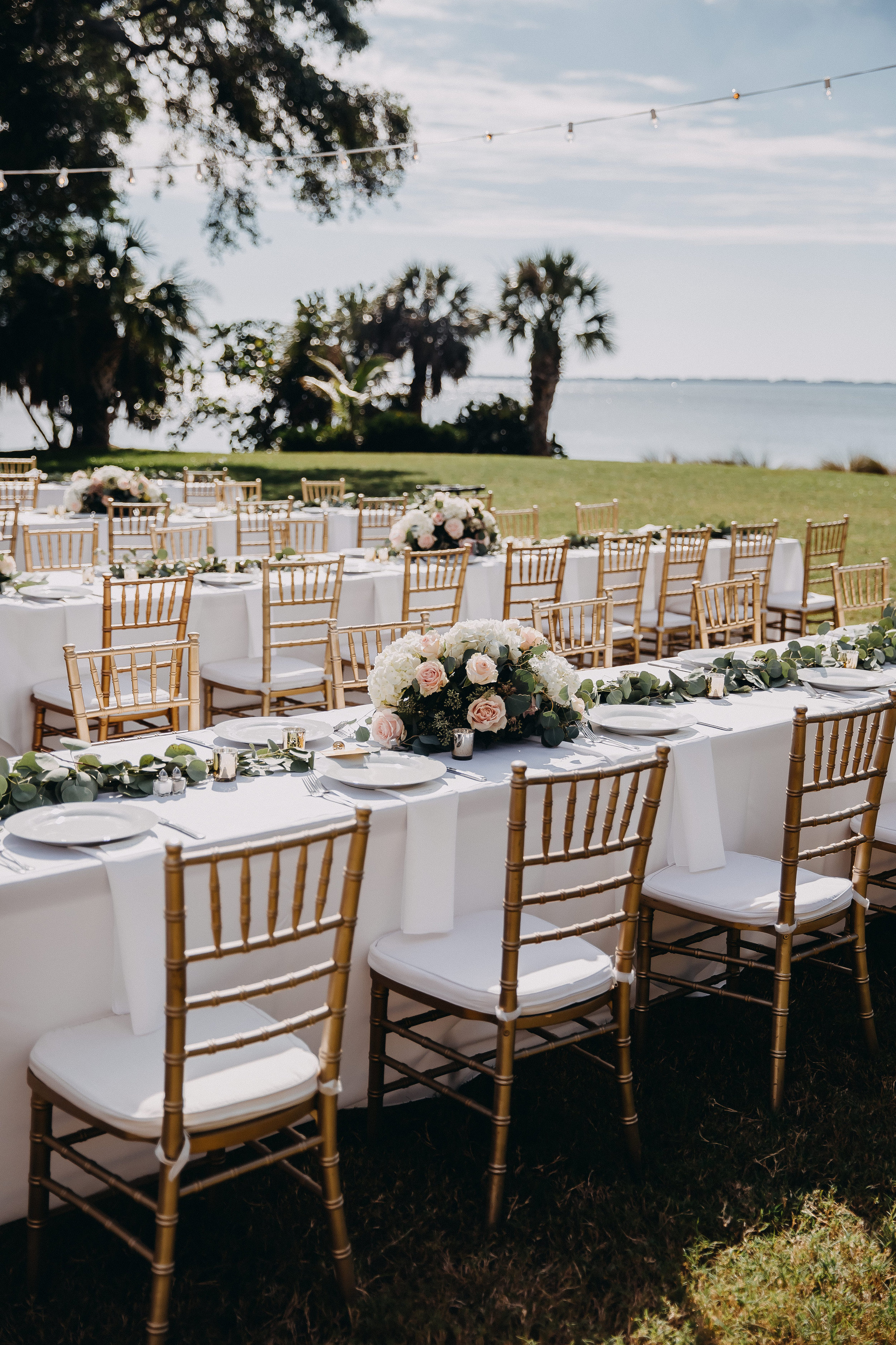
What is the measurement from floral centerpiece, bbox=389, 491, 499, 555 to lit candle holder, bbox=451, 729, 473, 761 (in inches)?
158

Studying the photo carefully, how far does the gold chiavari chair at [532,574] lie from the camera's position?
7.11m

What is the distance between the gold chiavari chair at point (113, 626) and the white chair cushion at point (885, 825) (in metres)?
2.51

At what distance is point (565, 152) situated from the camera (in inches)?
1409

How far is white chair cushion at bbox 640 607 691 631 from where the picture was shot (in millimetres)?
7629

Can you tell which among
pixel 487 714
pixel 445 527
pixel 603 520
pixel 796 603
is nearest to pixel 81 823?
pixel 487 714

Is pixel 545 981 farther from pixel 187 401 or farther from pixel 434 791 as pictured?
pixel 187 401

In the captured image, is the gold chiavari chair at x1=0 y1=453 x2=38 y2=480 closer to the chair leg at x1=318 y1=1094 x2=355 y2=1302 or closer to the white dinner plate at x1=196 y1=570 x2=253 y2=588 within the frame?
the white dinner plate at x1=196 y1=570 x2=253 y2=588

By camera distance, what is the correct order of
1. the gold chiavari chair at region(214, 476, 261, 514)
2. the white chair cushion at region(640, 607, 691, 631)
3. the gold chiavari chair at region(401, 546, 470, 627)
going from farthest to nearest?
the gold chiavari chair at region(214, 476, 261, 514) < the white chair cushion at region(640, 607, 691, 631) < the gold chiavari chair at region(401, 546, 470, 627)

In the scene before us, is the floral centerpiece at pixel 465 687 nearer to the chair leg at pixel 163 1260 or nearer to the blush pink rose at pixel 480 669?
the blush pink rose at pixel 480 669

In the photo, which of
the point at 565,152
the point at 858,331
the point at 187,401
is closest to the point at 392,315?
the point at 187,401

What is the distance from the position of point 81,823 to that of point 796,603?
6600 mm

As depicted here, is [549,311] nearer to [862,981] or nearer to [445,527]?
[445,527]

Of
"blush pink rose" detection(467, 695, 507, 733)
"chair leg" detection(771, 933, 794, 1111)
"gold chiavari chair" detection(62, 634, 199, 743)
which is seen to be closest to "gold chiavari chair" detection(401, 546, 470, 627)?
"gold chiavari chair" detection(62, 634, 199, 743)

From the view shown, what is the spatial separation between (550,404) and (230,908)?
24.8m
